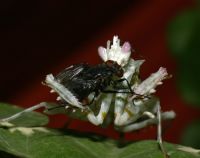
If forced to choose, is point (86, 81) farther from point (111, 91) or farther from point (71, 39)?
point (71, 39)

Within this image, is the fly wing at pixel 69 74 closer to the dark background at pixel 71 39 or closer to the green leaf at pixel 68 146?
the green leaf at pixel 68 146

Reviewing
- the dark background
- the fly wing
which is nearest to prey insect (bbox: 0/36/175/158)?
the fly wing

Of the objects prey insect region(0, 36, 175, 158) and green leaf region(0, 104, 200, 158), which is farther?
prey insect region(0, 36, 175, 158)

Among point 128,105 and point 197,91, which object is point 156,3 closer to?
point 197,91

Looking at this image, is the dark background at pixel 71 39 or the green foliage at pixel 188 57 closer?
the green foliage at pixel 188 57

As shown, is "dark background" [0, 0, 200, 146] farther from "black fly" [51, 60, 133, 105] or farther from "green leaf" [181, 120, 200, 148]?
"black fly" [51, 60, 133, 105]

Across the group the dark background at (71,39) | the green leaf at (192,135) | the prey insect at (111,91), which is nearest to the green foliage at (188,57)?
the green leaf at (192,135)
